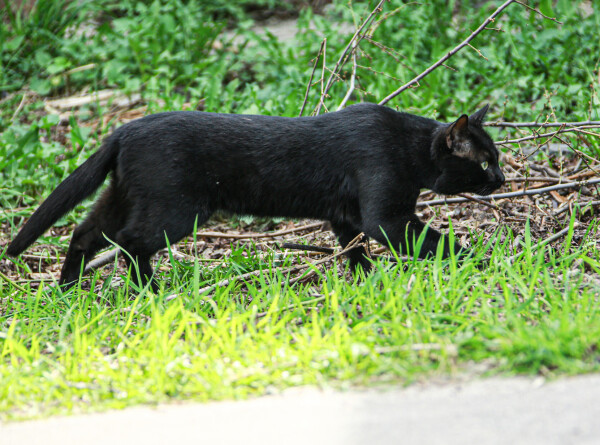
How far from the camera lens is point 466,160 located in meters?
3.94

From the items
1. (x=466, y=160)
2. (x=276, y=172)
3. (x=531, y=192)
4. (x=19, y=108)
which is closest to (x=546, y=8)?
(x=531, y=192)

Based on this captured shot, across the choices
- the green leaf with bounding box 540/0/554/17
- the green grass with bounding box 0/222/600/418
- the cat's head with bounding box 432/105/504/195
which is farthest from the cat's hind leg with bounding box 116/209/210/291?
the green leaf with bounding box 540/0/554/17

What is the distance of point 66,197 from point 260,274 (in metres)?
1.13

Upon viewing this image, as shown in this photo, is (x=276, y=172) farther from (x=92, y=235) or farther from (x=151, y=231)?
(x=92, y=235)

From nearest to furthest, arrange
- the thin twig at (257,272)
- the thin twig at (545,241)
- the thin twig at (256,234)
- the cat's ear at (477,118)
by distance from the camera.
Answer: the thin twig at (545,241) < the thin twig at (257,272) < the cat's ear at (477,118) < the thin twig at (256,234)

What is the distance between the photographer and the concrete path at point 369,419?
204cm

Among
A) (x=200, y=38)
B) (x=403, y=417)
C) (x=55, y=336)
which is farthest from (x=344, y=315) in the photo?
(x=200, y=38)

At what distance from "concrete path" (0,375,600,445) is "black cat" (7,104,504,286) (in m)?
1.54

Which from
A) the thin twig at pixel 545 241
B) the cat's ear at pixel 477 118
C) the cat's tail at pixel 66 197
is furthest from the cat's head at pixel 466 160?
the cat's tail at pixel 66 197

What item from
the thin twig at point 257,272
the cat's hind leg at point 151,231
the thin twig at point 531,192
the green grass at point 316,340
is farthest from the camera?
the thin twig at point 531,192

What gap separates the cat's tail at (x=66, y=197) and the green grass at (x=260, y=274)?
0.27 m

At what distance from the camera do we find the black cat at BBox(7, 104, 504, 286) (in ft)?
12.5

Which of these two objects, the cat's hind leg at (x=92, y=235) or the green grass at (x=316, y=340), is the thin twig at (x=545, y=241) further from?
the cat's hind leg at (x=92, y=235)

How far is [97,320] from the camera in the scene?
322 cm
